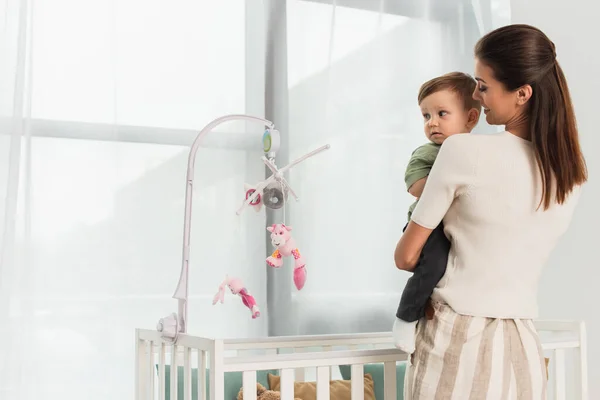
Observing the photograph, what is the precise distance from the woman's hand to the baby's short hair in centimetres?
27

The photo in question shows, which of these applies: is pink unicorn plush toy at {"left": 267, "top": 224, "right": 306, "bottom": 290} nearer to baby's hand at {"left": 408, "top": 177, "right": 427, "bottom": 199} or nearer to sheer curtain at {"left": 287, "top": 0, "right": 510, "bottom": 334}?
baby's hand at {"left": 408, "top": 177, "right": 427, "bottom": 199}

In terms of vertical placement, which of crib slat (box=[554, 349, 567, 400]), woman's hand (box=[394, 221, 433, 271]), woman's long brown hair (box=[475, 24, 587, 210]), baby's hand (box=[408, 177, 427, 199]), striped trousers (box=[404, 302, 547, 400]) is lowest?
crib slat (box=[554, 349, 567, 400])

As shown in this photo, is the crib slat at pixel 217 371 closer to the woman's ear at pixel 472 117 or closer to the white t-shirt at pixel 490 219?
the white t-shirt at pixel 490 219

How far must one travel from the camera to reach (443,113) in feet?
4.79

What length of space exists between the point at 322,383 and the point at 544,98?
0.69 metres

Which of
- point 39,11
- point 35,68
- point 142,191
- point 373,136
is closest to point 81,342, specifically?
point 142,191

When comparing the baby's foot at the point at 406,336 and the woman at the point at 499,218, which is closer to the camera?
the woman at the point at 499,218

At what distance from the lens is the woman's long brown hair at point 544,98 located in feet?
4.26

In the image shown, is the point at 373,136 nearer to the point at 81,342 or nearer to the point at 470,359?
the point at 81,342

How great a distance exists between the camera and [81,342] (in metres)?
2.28

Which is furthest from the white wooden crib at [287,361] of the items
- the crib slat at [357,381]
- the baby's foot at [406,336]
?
the baby's foot at [406,336]

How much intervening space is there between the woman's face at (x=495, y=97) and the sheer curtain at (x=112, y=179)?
1274 millimetres

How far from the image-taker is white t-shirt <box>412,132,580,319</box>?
130 centimetres

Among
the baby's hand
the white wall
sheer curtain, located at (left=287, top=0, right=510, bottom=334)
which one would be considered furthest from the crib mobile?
the white wall
